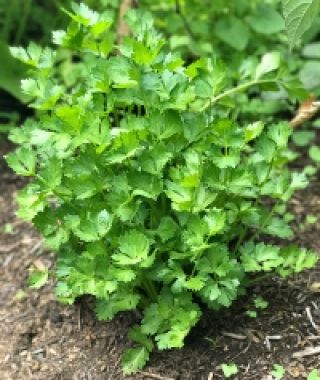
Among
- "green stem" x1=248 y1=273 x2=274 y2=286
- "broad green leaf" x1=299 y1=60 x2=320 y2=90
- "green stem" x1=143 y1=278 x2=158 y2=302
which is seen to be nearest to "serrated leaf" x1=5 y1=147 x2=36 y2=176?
"green stem" x1=143 y1=278 x2=158 y2=302

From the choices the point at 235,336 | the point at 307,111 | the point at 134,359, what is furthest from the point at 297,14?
the point at 134,359

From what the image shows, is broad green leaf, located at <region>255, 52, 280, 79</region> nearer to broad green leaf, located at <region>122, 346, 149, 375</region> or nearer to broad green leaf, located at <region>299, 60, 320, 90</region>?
broad green leaf, located at <region>299, 60, 320, 90</region>

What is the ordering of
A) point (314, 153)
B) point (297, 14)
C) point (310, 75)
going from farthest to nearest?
point (310, 75) → point (314, 153) → point (297, 14)

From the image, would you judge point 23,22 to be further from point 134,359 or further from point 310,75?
point 134,359

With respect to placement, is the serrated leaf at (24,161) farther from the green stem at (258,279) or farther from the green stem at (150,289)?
the green stem at (258,279)

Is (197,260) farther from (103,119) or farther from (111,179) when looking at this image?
(103,119)
